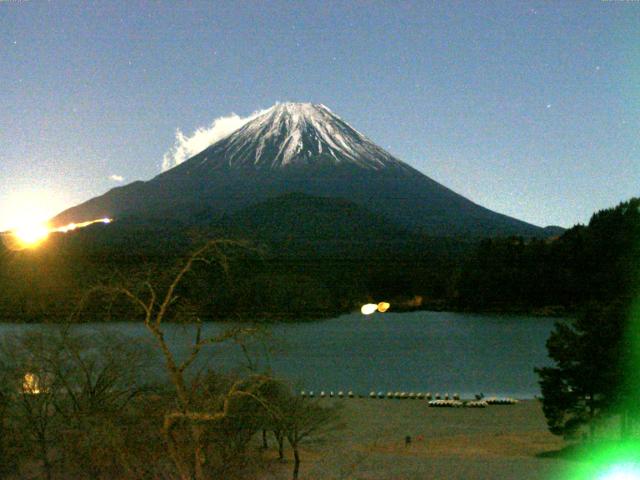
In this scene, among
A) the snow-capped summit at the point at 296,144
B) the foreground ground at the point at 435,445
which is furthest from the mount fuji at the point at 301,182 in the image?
the foreground ground at the point at 435,445

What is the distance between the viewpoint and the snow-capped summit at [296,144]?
85.3 meters

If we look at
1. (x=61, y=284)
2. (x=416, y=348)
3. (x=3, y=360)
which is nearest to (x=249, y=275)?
(x=416, y=348)

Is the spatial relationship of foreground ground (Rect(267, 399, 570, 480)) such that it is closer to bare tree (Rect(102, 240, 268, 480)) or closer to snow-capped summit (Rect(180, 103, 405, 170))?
bare tree (Rect(102, 240, 268, 480))

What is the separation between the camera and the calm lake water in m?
31.7

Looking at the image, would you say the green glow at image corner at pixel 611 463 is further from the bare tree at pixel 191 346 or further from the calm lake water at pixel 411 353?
the bare tree at pixel 191 346

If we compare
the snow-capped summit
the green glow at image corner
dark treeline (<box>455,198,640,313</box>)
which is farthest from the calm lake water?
the snow-capped summit

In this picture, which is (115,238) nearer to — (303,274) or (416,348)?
(303,274)

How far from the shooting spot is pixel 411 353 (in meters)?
46.5

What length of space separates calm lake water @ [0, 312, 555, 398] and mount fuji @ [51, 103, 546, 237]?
40.0ft

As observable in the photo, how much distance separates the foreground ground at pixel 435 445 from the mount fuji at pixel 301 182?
45.3 m

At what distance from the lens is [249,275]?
43.0 meters

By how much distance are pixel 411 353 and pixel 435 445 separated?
29.9 metres

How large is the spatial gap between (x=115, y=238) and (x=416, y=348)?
21227mm

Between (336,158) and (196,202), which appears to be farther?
(336,158)
